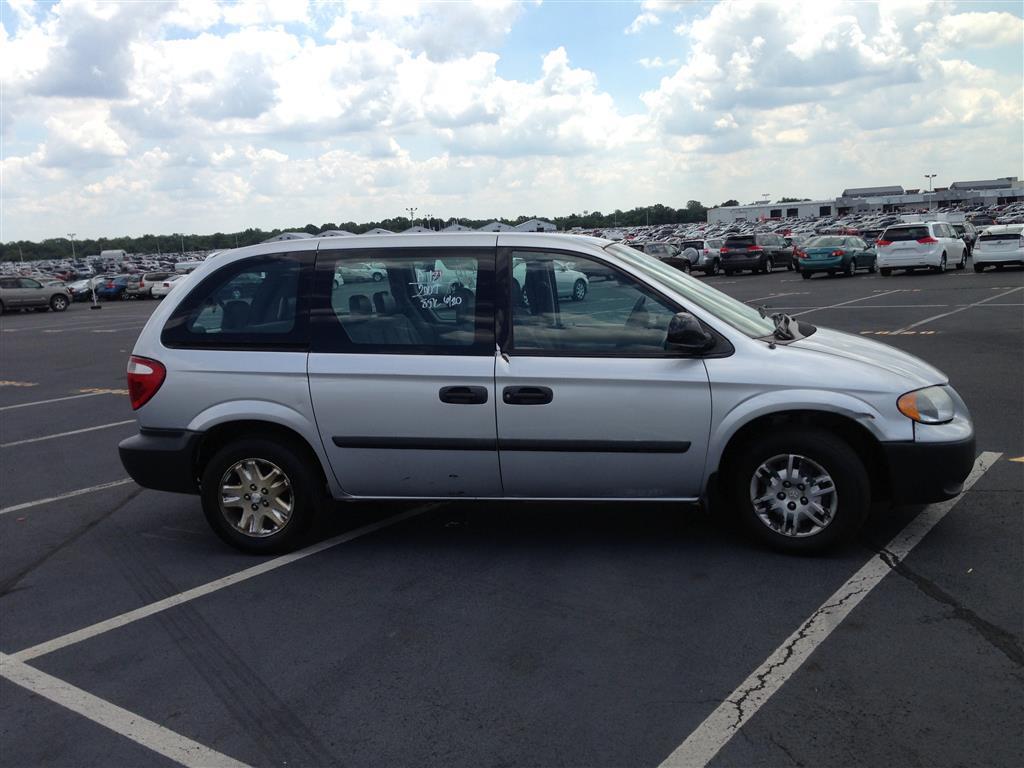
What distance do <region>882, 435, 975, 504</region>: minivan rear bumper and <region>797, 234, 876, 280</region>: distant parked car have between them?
29.9 meters

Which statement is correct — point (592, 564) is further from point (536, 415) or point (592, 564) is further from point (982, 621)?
point (982, 621)

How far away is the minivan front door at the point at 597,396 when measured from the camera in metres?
4.99

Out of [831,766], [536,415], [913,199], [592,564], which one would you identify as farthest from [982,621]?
[913,199]

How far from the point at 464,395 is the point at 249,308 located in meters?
1.45

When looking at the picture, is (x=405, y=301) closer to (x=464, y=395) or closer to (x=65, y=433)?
(x=464, y=395)

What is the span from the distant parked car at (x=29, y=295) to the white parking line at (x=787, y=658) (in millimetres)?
41462

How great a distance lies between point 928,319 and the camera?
1731 cm

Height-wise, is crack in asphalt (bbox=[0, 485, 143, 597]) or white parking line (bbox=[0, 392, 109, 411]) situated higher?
white parking line (bbox=[0, 392, 109, 411])

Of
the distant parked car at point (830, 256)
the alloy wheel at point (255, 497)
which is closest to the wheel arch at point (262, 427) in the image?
the alloy wheel at point (255, 497)

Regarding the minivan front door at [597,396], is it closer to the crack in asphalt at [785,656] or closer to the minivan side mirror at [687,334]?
the minivan side mirror at [687,334]

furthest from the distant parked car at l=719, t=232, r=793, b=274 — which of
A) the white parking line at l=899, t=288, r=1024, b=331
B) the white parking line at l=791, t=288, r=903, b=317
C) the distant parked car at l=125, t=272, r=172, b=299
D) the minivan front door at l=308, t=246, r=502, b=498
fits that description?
the minivan front door at l=308, t=246, r=502, b=498

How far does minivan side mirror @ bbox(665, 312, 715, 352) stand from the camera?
488cm

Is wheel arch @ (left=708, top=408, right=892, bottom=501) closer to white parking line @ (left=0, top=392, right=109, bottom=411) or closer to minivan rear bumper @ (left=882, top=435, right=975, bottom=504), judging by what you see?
minivan rear bumper @ (left=882, top=435, right=975, bottom=504)

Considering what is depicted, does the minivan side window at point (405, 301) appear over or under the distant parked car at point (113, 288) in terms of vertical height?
over
